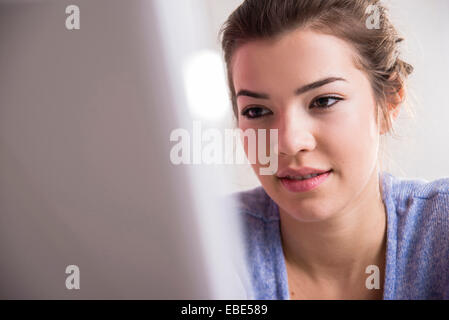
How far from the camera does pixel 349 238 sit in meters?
0.71

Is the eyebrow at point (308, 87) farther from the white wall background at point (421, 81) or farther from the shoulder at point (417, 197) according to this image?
the shoulder at point (417, 197)

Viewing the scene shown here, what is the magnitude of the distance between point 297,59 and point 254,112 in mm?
98

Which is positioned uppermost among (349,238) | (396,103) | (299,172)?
(396,103)

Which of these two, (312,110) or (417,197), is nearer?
(312,110)

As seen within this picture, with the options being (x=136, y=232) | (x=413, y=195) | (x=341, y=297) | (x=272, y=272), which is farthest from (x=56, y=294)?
(x=413, y=195)

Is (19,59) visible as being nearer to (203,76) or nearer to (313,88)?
(203,76)

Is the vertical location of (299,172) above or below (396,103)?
below

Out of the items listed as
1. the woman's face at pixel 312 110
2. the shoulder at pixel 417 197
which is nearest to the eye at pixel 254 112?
the woman's face at pixel 312 110

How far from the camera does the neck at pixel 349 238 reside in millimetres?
707

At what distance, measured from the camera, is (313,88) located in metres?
0.59

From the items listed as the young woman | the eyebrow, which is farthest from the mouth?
the eyebrow

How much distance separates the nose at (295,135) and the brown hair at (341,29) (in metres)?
0.11

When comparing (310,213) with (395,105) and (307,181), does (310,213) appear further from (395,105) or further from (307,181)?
(395,105)

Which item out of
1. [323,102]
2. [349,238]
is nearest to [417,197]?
[349,238]
